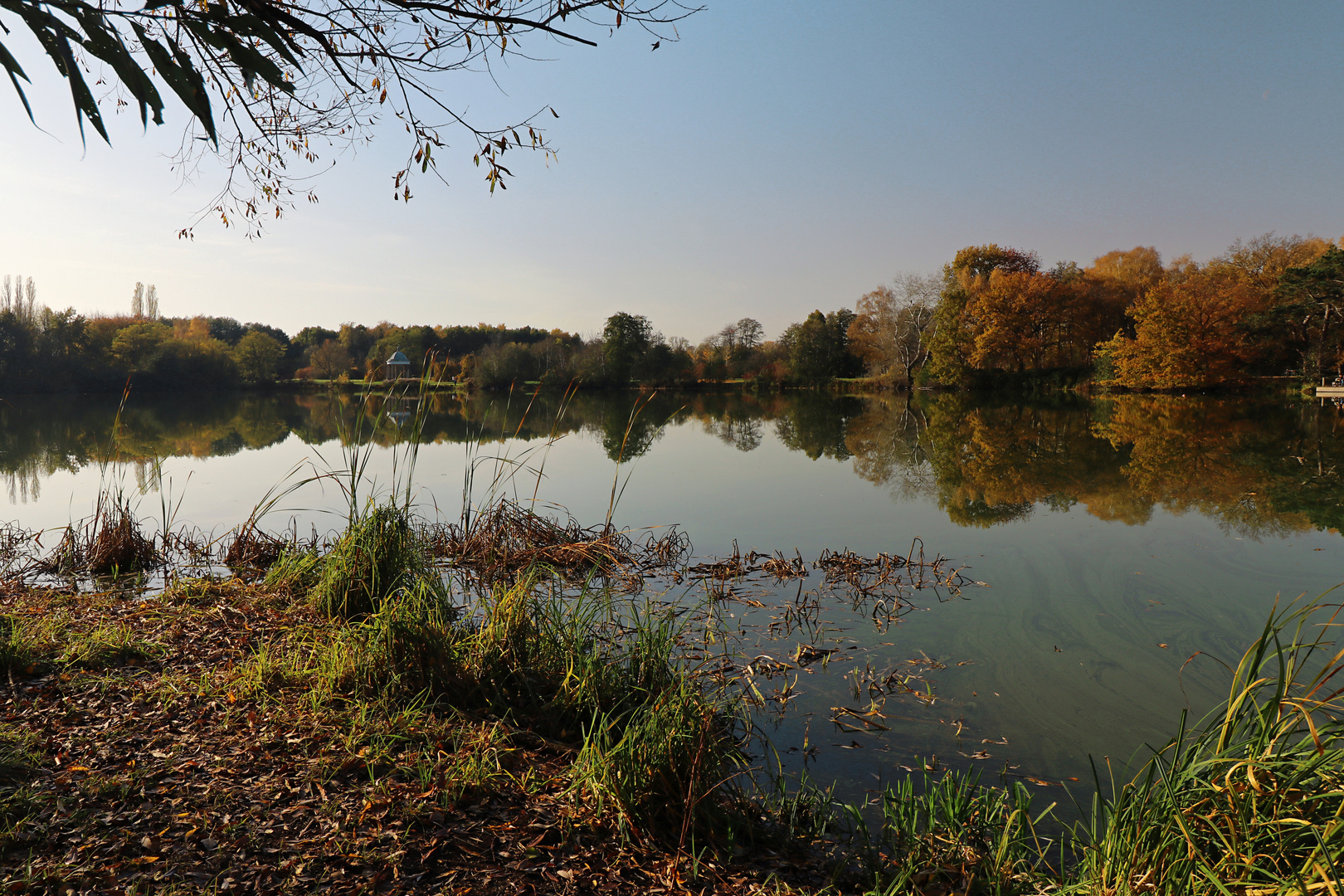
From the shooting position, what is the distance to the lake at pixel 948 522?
350 cm

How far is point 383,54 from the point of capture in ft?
11.4

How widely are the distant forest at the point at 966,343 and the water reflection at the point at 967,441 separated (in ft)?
14.1

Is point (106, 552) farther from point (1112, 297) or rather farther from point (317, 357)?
point (317, 357)

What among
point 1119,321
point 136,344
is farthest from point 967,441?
point 136,344

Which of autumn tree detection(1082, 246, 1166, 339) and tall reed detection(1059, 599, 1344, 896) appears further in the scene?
autumn tree detection(1082, 246, 1166, 339)

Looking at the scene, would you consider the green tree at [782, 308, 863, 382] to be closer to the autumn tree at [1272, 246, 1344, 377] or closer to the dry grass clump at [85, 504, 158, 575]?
the autumn tree at [1272, 246, 1344, 377]

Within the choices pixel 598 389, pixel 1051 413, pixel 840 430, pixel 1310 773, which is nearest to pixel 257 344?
pixel 598 389

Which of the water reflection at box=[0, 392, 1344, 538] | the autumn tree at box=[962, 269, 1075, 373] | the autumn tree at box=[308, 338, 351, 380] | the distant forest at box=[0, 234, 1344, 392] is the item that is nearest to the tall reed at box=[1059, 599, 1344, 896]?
the water reflection at box=[0, 392, 1344, 538]

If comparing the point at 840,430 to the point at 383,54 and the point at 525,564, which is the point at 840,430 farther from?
the point at 383,54

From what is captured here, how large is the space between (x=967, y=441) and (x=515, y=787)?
15.5 metres

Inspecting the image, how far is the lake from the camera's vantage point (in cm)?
350

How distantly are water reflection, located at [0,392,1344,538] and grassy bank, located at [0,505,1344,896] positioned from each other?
1.33m

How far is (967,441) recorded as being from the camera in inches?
634

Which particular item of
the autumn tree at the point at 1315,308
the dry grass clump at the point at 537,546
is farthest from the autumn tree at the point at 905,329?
the dry grass clump at the point at 537,546
